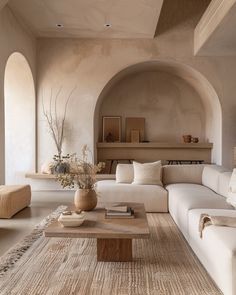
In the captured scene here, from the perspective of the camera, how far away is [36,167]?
7.67 meters

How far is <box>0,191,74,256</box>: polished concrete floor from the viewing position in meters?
4.00

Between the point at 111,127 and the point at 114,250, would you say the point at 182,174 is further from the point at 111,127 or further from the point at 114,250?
the point at 114,250

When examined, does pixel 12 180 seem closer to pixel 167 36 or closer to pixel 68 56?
pixel 68 56

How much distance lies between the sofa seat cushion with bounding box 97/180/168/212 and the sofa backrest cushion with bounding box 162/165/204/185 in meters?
0.55

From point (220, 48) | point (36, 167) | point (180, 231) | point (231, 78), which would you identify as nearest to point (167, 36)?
point (220, 48)

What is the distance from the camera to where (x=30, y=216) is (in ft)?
16.9

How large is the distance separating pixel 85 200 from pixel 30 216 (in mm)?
1740

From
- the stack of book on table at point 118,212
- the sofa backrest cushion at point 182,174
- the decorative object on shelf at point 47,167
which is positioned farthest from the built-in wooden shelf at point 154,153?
the stack of book on table at point 118,212

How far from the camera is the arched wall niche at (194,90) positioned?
754 centimetres

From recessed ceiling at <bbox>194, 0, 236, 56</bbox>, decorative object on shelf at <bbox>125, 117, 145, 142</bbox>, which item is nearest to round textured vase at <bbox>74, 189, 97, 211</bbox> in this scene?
recessed ceiling at <bbox>194, 0, 236, 56</bbox>

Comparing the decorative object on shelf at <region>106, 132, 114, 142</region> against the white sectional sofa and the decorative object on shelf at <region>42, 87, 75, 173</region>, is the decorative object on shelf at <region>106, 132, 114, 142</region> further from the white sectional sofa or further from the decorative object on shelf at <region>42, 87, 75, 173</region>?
the white sectional sofa

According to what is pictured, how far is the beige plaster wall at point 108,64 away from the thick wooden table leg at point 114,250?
14.5 feet

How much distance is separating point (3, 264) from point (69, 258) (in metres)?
0.63

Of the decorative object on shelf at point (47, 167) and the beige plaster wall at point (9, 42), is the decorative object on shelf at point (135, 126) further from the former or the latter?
the beige plaster wall at point (9, 42)
